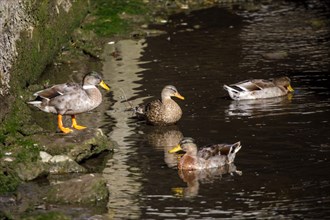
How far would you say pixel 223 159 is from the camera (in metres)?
15.6

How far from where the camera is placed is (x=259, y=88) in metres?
20.3

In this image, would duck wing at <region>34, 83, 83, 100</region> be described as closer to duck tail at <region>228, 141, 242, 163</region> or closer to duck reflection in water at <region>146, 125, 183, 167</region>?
duck reflection in water at <region>146, 125, 183, 167</region>

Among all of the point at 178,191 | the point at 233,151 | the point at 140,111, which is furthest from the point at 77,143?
the point at 140,111

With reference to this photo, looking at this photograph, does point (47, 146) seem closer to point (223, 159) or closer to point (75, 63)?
point (223, 159)

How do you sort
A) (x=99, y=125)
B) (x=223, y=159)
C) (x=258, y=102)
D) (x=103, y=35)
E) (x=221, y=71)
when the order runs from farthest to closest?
(x=103, y=35) → (x=221, y=71) → (x=258, y=102) → (x=99, y=125) → (x=223, y=159)

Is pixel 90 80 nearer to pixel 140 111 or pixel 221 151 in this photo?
pixel 140 111

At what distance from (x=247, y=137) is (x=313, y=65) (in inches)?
244

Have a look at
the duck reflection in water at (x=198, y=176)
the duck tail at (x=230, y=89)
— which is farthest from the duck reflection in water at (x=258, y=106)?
the duck reflection in water at (x=198, y=176)

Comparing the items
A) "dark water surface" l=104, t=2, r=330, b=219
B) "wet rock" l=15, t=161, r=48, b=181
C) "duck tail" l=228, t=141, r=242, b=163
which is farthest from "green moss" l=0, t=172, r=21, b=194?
"duck tail" l=228, t=141, r=242, b=163

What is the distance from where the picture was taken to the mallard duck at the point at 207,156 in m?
15.6

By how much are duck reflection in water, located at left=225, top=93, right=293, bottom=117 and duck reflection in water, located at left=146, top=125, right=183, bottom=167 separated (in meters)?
1.36

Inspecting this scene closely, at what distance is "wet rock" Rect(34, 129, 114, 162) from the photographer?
1592 cm

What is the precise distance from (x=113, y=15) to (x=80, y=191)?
609 inches

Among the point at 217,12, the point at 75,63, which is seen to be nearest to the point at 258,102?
the point at 75,63
